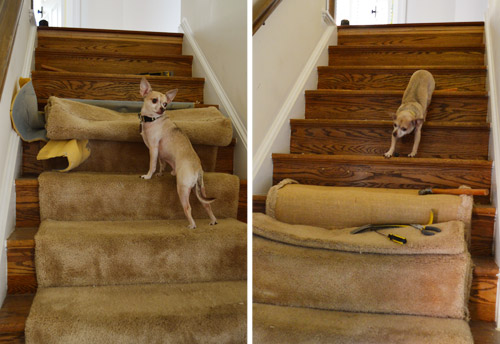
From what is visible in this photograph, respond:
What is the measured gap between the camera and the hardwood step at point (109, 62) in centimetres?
117

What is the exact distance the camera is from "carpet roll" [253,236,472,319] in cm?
60

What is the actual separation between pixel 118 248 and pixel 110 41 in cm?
93

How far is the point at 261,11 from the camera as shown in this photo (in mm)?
455

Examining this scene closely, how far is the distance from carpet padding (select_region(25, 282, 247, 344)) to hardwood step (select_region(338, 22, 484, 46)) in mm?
1446

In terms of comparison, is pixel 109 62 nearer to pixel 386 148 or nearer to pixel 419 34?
pixel 386 148

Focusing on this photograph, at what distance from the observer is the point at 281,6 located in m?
0.53

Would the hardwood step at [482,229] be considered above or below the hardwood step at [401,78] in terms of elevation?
below

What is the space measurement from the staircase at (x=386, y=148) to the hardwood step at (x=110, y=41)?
0.55 meters

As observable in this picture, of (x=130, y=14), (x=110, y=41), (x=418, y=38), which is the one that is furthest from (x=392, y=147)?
(x=130, y=14)

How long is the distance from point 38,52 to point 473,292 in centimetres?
106

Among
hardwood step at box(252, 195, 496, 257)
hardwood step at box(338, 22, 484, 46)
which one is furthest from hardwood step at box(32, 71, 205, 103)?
hardwood step at box(338, 22, 484, 46)

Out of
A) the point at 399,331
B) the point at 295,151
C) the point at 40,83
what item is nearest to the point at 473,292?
the point at 399,331

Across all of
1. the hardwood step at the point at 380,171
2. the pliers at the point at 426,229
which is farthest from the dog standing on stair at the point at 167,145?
the pliers at the point at 426,229

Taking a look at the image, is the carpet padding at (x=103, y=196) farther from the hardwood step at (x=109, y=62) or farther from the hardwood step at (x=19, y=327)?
the hardwood step at (x=109, y=62)
